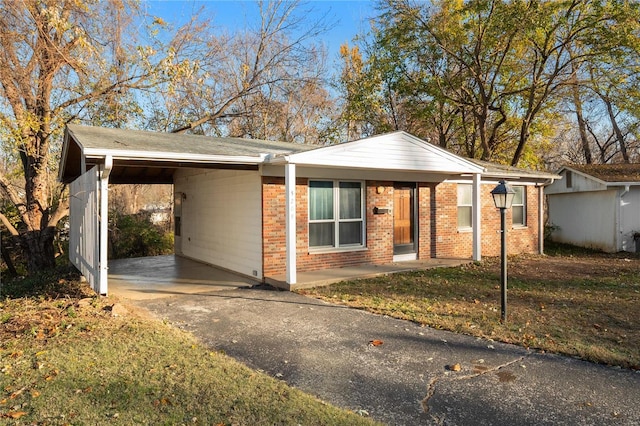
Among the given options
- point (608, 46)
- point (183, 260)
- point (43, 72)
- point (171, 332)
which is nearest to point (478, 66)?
point (608, 46)

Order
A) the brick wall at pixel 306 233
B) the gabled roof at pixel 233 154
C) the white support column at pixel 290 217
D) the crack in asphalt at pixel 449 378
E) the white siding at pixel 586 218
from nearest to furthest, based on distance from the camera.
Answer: the crack in asphalt at pixel 449 378 → the gabled roof at pixel 233 154 → the white support column at pixel 290 217 → the brick wall at pixel 306 233 → the white siding at pixel 586 218

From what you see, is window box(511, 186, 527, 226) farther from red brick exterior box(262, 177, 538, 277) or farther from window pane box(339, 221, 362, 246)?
window pane box(339, 221, 362, 246)

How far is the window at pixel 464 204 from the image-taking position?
42.4ft

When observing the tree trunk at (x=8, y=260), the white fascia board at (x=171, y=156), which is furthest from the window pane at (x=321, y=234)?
the tree trunk at (x=8, y=260)

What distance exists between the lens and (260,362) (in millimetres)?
4629

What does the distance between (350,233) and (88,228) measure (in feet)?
18.2

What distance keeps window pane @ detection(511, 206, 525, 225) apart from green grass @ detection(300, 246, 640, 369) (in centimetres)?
267

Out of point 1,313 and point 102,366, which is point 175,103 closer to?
point 1,313

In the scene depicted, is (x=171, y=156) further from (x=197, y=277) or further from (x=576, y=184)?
(x=576, y=184)

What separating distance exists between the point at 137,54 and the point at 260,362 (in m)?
12.2

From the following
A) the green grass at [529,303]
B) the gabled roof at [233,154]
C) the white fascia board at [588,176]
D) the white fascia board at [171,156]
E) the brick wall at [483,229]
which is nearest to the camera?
the green grass at [529,303]

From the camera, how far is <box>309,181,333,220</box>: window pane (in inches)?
396

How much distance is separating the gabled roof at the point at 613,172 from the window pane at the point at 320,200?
10.6 metres

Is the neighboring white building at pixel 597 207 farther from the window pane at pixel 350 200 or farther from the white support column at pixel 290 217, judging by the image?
the white support column at pixel 290 217
